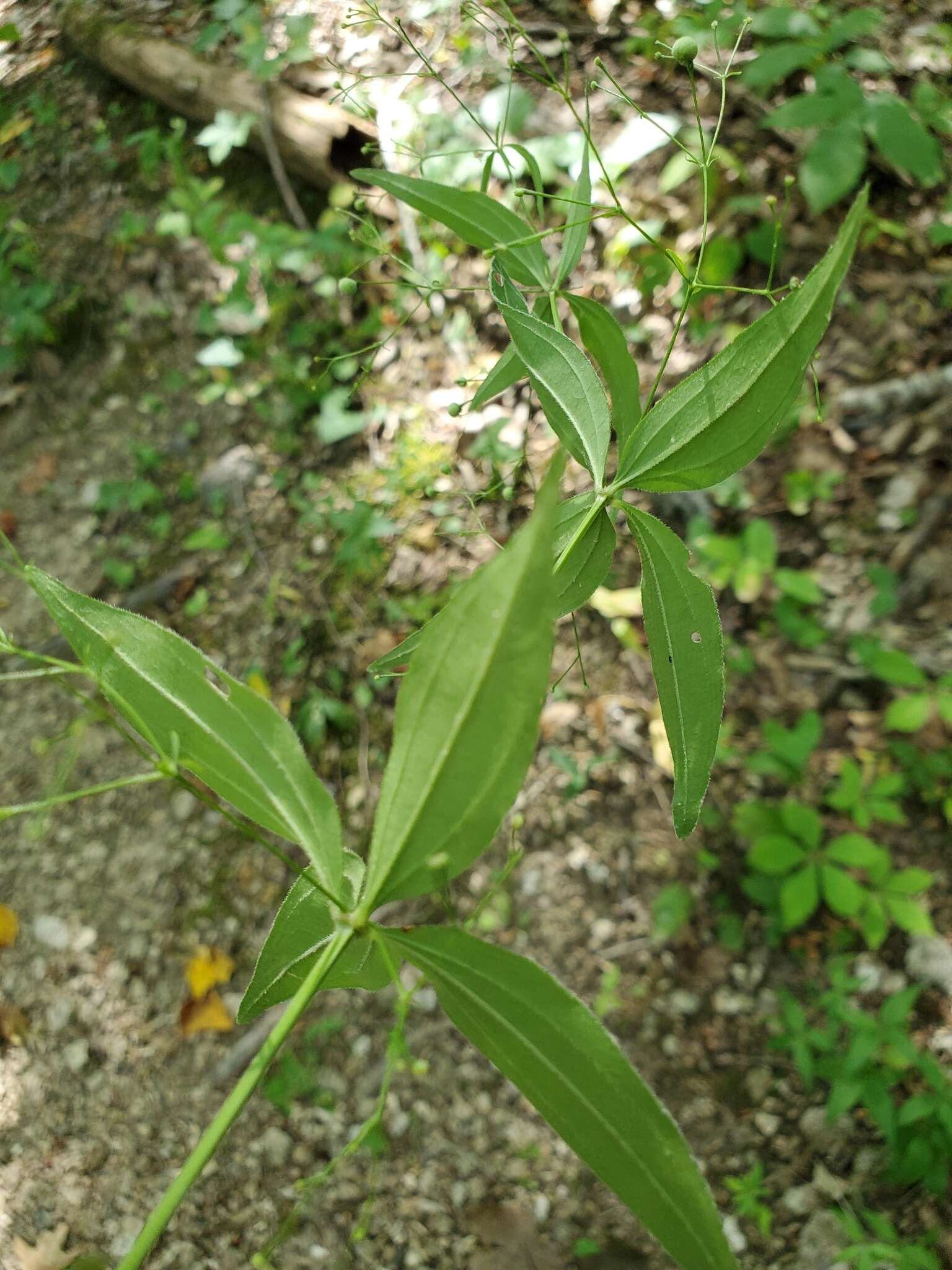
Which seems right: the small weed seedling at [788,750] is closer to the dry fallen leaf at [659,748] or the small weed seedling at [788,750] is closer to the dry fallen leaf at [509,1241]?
the dry fallen leaf at [659,748]

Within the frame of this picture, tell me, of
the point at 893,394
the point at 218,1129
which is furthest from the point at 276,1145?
the point at 893,394

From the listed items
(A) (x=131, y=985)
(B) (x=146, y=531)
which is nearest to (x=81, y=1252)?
(A) (x=131, y=985)

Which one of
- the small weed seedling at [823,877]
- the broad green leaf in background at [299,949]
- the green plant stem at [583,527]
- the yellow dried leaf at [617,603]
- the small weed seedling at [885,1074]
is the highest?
the green plant stem at [583,527]

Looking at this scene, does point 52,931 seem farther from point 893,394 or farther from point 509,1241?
point 893,394

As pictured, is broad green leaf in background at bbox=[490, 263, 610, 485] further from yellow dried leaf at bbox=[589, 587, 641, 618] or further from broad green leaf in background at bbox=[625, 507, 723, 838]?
yellow dried leaf at bbox=[589, 587, 641, 618]

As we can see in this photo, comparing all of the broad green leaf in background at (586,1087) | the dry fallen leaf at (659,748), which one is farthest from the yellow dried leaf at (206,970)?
the broad green leaf in background at (586,1087)
